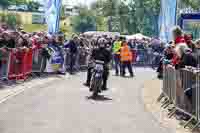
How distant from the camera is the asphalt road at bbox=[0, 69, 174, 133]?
39.2 feet

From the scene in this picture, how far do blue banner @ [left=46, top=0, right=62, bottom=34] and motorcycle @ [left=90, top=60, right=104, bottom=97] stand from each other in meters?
14.1

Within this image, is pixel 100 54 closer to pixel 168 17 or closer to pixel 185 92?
pixel 185 92

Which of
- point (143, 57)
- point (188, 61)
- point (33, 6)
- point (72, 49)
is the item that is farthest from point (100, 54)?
point (33, 6)

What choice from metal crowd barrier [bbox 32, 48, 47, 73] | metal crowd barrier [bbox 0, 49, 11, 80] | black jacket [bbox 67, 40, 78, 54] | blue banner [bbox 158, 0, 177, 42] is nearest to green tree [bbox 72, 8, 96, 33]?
blue banner [bbox 158, 0, 177, 42]

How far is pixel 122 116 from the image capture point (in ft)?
46.4

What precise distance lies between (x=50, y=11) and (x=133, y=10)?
49.3 m

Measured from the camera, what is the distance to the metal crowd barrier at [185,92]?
1231cm

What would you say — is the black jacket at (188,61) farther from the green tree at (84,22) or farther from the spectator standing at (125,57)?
the green tree at (84,22)

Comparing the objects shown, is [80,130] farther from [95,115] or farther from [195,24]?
[195,24]

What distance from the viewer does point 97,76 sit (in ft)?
58.9

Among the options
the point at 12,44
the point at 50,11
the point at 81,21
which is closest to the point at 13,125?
the point at 12,44

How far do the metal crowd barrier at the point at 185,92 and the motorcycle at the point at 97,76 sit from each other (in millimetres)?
2643

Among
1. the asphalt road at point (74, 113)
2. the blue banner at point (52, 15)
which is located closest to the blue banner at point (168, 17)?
the blue banner at point (52, 15)

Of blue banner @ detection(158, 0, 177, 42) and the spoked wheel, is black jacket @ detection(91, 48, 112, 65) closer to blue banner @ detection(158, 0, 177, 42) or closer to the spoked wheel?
the spoked wheel
